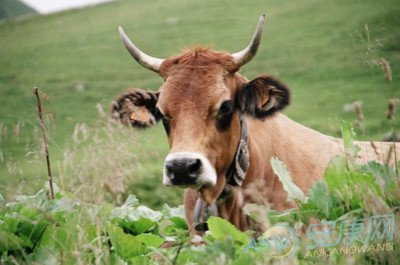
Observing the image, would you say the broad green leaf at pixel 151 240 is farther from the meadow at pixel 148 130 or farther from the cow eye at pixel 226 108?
the cow eye at pixel 226 108

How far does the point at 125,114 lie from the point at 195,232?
1562mm

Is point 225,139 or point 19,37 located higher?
point 19,37

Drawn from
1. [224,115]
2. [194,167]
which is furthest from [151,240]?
[224,115]

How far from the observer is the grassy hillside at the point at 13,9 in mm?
72012

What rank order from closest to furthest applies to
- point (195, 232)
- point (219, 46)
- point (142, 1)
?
point (195, 232) < point (219, 46) < point (142, 1)

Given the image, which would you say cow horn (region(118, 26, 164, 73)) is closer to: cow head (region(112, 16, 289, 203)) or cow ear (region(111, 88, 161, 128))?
cow head (region(112, 16, 289, 203))

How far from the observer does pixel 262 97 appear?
20.7 ft

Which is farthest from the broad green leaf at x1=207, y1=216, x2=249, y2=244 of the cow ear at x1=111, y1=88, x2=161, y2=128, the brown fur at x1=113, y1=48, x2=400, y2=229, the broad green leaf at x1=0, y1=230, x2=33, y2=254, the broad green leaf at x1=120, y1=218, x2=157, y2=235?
the cow ear at x1=111, y1=88, x2=161, y2=128

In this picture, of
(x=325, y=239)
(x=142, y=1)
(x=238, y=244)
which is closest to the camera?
(x=325, y=239)

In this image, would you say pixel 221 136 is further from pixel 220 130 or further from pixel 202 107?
pixel 202 107

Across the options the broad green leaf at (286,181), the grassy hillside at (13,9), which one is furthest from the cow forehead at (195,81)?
the grassy hillside at (13,9)

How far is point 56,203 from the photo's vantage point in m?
4.32

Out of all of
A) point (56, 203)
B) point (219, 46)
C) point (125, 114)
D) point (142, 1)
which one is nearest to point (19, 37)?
point (142, 1)

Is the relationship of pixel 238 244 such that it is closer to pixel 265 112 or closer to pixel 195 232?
pixel 195 232
